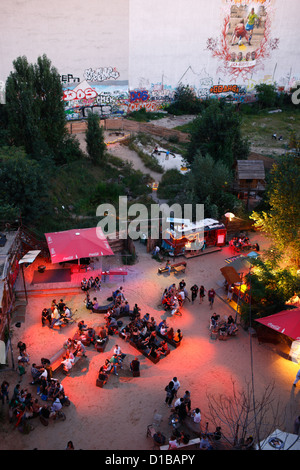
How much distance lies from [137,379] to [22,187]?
11.6 m

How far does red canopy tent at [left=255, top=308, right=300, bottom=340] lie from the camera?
1367cm

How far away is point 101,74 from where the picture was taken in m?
40.7

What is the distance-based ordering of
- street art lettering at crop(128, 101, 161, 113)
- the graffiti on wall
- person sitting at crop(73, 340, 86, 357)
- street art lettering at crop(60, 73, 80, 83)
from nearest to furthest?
person sitting at crop(73, 340, 86, 357) < street art lettering at crop(60, 73, 80, 83) < street art lettering at crop(128, 101, 161, 113) < the graffiti on wall

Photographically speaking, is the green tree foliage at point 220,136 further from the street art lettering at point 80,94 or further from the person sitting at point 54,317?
the person sitting at point 54,317

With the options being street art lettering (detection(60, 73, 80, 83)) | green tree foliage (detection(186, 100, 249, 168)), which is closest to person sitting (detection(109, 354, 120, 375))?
green tree foliage (detection(186, 100, 249, 168))

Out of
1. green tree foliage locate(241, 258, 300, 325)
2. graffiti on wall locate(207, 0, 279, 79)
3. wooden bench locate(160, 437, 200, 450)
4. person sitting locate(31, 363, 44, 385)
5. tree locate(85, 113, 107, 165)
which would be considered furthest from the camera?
graffiti on wall locate(207, 0, 279, 79)

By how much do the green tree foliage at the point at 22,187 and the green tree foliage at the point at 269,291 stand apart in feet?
37.8

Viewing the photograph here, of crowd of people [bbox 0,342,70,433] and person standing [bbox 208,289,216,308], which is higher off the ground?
person standing [bbox 208,289,216,308]

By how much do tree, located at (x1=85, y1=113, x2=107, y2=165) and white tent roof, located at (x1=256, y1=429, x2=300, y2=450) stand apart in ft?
76.6

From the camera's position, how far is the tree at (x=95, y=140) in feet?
94.2

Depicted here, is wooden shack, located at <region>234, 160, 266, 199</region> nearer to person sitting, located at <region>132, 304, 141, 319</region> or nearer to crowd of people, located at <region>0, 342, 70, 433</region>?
person sitting, located at <region>132, 304, 141, 319</region>

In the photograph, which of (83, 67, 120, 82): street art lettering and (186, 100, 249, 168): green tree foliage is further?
(83, 67, 120, 82): street art lettering
